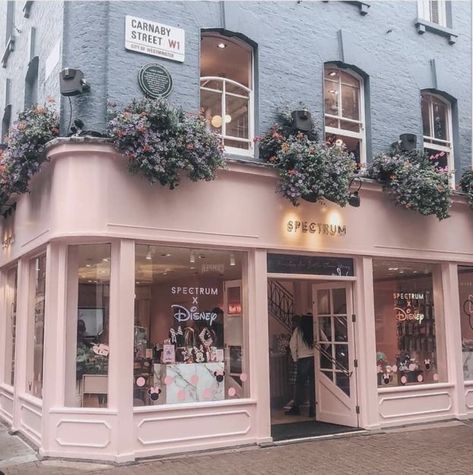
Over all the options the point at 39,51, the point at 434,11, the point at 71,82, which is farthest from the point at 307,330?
the point at 434,11

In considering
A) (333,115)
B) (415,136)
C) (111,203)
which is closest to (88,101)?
(111,203)

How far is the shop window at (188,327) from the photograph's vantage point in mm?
8648

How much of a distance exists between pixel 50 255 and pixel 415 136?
6.75 meters

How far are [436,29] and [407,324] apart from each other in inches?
232

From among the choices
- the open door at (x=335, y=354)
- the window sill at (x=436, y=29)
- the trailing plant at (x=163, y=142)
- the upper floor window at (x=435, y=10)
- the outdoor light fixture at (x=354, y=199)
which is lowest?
the open door at (x=335, y=354)

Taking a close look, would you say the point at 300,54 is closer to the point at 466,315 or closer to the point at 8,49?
the point at 466,315

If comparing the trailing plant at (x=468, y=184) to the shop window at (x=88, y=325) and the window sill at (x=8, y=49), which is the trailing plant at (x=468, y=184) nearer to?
the shop window at (x=88, y=325)

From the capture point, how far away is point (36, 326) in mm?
9641

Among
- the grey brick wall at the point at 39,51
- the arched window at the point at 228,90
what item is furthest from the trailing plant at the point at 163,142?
the grey brick wall at the point at 39,51

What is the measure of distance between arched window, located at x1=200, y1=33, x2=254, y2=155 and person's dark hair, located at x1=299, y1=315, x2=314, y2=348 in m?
3.46

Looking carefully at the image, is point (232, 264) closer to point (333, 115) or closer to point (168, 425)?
point (168, 425)

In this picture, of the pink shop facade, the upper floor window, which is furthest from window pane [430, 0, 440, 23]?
the pink shop facade

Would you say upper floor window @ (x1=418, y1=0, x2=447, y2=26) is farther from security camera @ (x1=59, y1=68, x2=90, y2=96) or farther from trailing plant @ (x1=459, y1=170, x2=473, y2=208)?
security camera @ (x1=59, y1=68, x2=90, y2=96)

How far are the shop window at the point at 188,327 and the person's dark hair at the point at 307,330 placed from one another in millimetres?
2255
